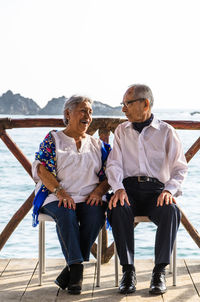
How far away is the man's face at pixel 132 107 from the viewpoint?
2736 millimetres

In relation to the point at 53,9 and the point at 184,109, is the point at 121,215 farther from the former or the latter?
the point at 53,9

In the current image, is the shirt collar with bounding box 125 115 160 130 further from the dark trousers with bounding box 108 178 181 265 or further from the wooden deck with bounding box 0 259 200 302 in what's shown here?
the wooden deck with bounding box 0 259 200 302

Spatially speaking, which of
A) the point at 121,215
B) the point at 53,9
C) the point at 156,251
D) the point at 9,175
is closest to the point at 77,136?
the point at 121,215

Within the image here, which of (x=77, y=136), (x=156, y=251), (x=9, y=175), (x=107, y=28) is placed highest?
(x=107, y=28)

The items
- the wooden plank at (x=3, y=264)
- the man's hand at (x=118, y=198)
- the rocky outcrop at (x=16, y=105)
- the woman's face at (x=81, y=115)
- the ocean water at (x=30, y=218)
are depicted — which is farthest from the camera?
the rocky outcrop at (x=16, y=105)

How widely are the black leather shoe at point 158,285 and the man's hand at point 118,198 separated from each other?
0.42 m

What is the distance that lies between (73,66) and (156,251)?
2681cm

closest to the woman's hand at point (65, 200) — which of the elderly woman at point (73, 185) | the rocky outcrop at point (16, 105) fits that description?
the elderly woman at point (73, 185)

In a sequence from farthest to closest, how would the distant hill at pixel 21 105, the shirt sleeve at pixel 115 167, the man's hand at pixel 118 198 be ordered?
the distant hill at pixel 21 105 < the shirt sleeve at pixel 115 167 < the man's hand at pixel 118 198

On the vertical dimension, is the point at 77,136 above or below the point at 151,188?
above

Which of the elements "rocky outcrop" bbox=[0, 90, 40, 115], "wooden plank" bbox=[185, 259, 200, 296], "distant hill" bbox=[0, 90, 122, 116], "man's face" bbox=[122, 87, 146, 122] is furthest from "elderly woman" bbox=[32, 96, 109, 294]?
"rocky outcrop" bbox=[0, 90, 40, 115]

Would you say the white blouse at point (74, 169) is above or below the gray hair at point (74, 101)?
below

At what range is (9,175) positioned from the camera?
1388 cm

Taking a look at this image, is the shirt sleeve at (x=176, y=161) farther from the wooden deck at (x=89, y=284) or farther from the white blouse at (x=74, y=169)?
the wooden deck at (x=89, y=284)
